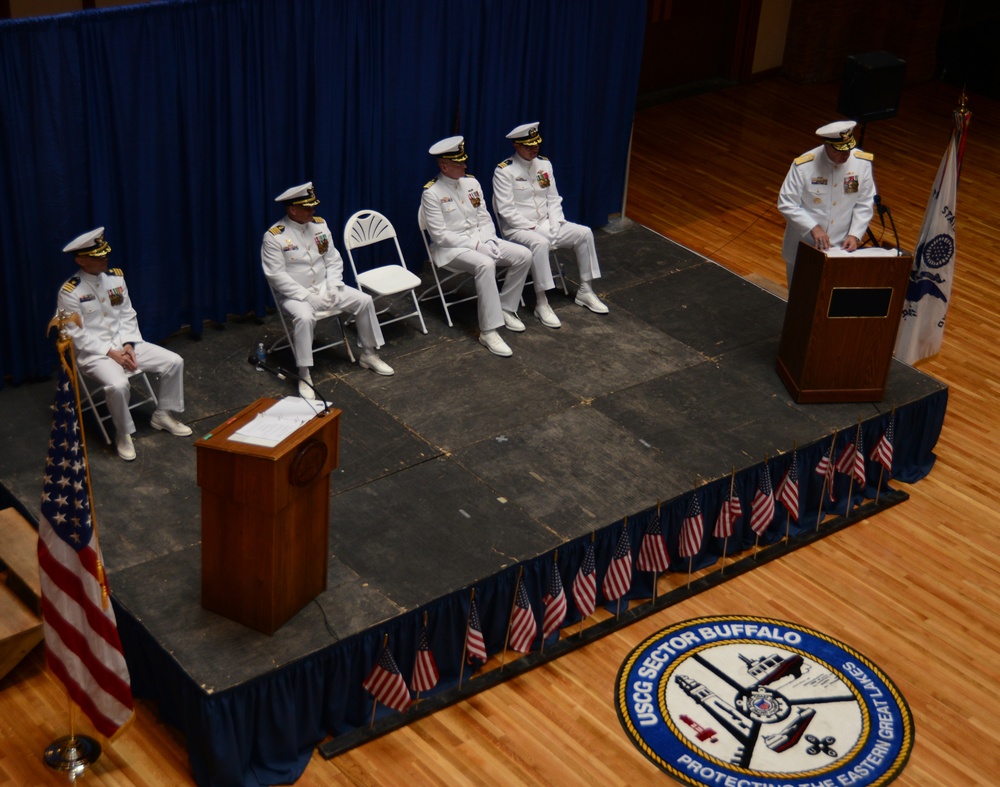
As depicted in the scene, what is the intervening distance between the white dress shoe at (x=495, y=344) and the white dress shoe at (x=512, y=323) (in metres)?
0.23

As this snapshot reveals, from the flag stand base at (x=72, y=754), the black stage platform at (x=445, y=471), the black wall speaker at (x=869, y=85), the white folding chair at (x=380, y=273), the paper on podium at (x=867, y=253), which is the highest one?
the black wall speaker at (x=869, y=85)

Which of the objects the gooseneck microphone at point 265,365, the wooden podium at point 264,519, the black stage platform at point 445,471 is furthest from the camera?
the gooseneck microphone at point 265,365

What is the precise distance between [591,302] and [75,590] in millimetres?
4537

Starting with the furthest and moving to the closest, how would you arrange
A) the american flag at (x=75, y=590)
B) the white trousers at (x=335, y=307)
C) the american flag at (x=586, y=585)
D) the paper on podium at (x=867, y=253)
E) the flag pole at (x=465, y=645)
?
1. the white trousers at (x=335, y=307)
2. the paper on podium at (x=867, y=253)
3. the american flag at (x=586, y=585)
4. the flag pole at (x=465, y=645)
5. the american flag at (x=75, y=590)

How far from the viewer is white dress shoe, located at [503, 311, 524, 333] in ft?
29.9

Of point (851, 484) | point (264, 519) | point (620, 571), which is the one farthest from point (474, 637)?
point (851, 484)

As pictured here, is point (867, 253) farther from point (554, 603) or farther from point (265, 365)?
point (265, 365)

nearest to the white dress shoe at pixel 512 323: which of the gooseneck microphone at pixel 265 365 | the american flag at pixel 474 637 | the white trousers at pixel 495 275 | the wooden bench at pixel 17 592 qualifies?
the white trousers at pixel 495 275

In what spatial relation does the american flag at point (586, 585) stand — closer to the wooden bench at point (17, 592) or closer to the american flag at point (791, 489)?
the american flag at point (791, 489)

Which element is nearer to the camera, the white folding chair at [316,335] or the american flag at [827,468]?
the american flag at [827,468]

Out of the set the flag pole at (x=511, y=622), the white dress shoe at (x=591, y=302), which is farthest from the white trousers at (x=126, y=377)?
the white dress shoe at (x=591, y=302)

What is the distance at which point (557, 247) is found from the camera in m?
9.39

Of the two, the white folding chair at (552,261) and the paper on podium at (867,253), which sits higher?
the paper on podium at (867,253)

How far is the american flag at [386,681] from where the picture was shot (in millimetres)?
6332
